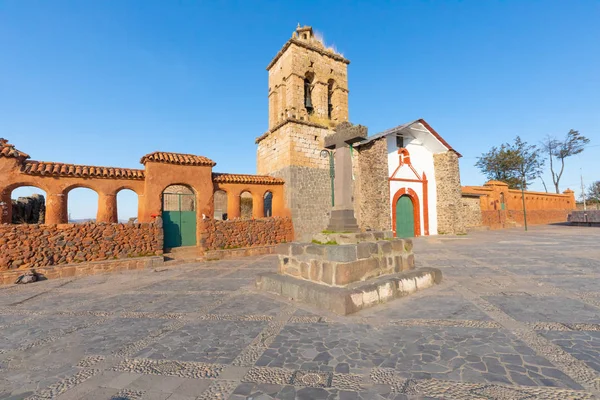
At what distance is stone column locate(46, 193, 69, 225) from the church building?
353 inches

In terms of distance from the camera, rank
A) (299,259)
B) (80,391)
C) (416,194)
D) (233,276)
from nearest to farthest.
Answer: (80,391) → (299,259) → (233,276) → (416,194)

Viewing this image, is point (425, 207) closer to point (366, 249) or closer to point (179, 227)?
point (366, 249)

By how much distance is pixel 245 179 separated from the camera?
1243 cm

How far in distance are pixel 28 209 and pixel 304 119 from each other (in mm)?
13996

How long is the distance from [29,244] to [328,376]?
10.0 metres

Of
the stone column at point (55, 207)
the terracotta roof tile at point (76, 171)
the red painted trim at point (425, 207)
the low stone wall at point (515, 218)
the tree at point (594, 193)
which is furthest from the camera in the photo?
the tree at point (594, 193)

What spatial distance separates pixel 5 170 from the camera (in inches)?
316

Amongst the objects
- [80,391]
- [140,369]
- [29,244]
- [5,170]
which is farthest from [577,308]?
[5,170]

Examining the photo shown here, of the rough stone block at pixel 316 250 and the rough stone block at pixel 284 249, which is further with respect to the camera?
the rough stone block at pixel 284 249

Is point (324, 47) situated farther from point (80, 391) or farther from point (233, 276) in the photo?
point (80, 391)

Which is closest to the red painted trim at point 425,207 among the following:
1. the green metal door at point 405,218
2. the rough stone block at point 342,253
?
the green metal door at point 405,218

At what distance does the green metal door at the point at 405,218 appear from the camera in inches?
625

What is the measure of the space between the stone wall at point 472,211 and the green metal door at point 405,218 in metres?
6.38

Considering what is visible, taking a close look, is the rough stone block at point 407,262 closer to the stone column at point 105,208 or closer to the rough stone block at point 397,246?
the rough stone block at point 397,246
